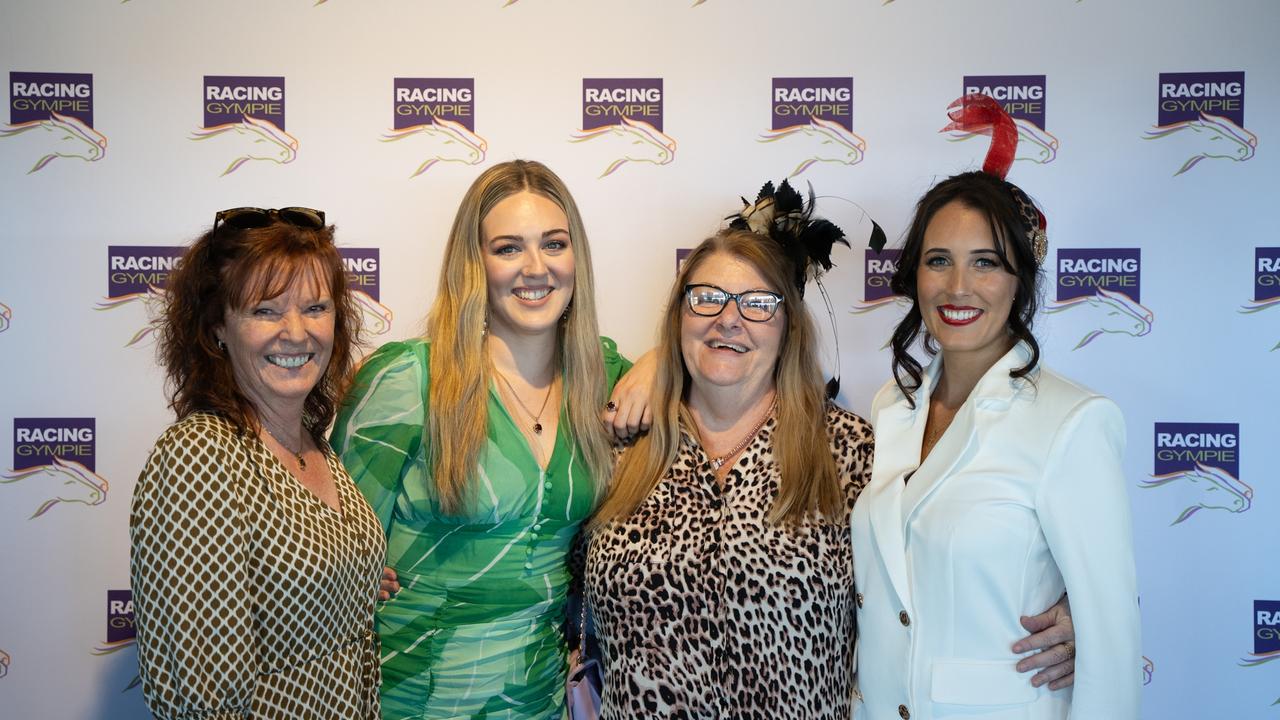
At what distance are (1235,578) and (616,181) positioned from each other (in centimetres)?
234

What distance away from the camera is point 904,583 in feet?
6.13

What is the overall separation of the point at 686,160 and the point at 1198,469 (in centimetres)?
190

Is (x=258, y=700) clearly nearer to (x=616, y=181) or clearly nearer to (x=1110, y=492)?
(x=1110, y=492)

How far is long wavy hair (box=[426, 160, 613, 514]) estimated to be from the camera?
2.04 m

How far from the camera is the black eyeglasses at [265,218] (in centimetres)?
170

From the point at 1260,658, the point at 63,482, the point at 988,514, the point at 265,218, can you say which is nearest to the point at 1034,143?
the point at 988,514

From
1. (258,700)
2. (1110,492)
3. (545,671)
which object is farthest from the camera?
(545,671)

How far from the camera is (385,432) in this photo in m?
2.07

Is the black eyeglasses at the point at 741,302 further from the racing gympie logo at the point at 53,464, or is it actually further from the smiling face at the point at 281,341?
the racing gympie logo at the point at 53,464

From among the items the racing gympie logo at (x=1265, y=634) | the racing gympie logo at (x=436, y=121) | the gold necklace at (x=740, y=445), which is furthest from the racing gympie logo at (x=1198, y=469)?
the racing gympie logo at (x=436, y=121)

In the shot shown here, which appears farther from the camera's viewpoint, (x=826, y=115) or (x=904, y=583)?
(x=826, y=115)

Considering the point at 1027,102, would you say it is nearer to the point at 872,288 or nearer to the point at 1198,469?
the point at 872,288

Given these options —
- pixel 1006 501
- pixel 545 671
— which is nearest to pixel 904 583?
pixel 1006 501

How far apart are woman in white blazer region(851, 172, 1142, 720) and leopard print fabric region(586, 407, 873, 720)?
0.09 m
